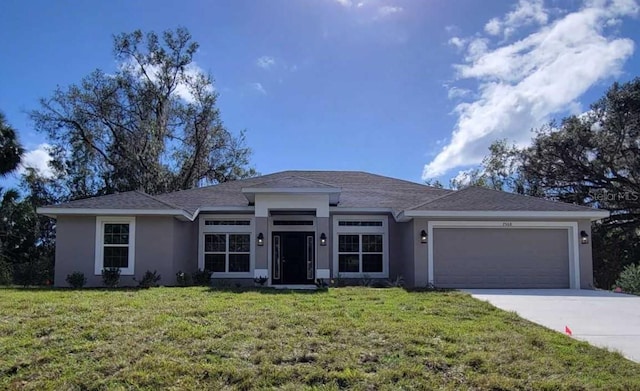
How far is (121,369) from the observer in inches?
241

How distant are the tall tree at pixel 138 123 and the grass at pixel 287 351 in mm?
20225

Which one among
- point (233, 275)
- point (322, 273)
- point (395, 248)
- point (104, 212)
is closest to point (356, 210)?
point (395, 248)

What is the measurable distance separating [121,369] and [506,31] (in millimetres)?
16035

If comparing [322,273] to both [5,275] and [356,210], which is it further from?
[5,275]

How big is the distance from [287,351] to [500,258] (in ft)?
37.5

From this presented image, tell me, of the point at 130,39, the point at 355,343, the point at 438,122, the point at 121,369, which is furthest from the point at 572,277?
the point at 130,39

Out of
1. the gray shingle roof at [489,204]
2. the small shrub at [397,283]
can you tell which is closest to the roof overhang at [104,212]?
the small shrub at [397,283]

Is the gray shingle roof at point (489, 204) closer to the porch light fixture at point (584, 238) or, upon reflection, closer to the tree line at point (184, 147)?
the porch light fixture at point (584, 238)

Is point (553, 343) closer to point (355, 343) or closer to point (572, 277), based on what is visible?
point (355, 343)

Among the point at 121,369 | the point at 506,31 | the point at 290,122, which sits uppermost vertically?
the point at 506,31

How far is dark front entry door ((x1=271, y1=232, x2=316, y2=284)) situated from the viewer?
1880 centimetres

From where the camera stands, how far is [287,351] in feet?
21.9

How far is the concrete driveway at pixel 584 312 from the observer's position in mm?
7973

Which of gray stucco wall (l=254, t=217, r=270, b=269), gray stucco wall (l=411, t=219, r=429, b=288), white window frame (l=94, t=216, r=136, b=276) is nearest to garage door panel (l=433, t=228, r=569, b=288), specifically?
gray stucco wall (l=411, t=219, r=429, b=288)
